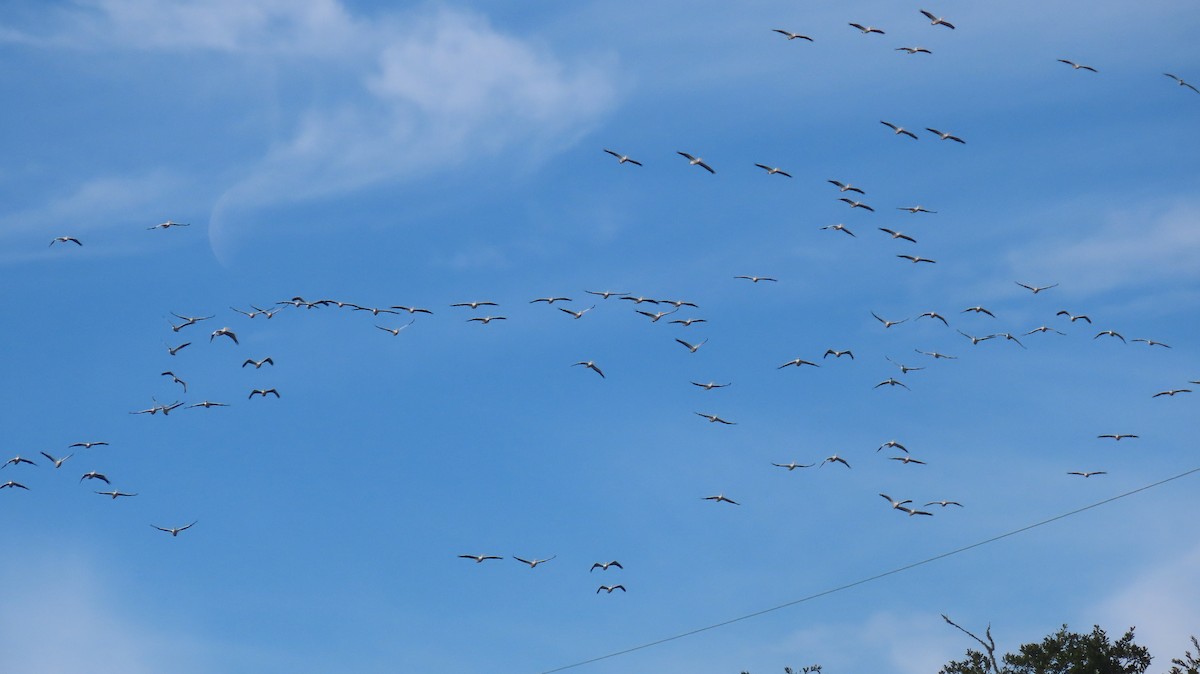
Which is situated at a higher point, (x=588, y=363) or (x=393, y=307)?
(x=393, y=307)

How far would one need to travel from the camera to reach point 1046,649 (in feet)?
285

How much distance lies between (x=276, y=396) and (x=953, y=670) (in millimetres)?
50863

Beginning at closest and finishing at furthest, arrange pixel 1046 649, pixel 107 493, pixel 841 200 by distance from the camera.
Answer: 1. pixel 841 200
2. pixel 107 493
3. pixel 1046 649

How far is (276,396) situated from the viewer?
6856cm

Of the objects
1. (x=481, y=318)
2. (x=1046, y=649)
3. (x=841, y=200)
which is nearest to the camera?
(x=841, y=200)

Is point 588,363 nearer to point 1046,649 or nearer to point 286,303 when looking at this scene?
point 286,303

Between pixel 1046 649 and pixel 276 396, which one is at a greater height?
pixel 276 396

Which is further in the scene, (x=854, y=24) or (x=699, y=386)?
(x=699, y=386)

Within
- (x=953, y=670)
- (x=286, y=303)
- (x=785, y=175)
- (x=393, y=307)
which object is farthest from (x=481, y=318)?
(x=953, y=670)

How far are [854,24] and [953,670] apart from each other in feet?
169

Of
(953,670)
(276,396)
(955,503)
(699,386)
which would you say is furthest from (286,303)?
(953,670)

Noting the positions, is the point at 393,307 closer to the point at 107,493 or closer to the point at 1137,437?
the point at 107,493

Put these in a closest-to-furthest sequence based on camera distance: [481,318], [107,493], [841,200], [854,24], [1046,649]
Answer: [854,24], [841,200], [107,493], [481,318], [1046,649]

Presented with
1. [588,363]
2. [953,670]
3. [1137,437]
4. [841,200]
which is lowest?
[953,670]
